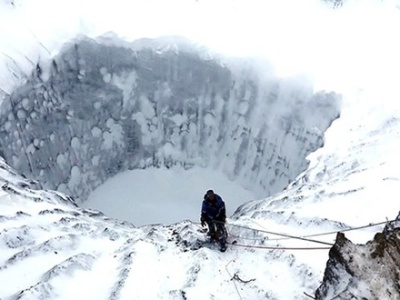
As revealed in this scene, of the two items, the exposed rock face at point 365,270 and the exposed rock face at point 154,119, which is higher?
the exposed rock face at point 365,270

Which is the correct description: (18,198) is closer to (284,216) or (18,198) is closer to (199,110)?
(284,216)

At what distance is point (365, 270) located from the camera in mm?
6031

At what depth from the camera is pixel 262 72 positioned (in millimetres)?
16047

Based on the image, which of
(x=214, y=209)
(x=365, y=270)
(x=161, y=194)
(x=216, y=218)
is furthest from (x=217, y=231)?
(x=161, y=194)

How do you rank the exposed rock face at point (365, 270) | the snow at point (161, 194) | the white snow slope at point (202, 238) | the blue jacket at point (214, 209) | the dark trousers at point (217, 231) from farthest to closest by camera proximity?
the snow at point (161, 194) < the dark trousers at point (217, 231) < the blue jacket at point (214, 209) < the white snow slope at point (202, 238) < the exposed rock face at point (365, 270)

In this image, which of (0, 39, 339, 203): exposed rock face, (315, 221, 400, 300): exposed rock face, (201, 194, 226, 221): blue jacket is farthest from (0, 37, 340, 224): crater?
Result: (315, 221, 400, 300): exposed rock face

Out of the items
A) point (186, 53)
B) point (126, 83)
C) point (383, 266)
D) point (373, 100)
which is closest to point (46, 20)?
point (126, 83)

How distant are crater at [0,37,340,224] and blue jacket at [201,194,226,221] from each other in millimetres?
6086

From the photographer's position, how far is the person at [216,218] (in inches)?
367

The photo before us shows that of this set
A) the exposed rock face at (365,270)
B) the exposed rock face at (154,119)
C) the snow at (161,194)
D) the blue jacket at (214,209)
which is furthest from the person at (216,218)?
the snow at (161,194)

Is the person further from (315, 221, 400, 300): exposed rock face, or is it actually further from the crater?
the crater

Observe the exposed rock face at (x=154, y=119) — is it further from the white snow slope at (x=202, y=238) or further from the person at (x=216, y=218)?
the person at (x=216, y=218)

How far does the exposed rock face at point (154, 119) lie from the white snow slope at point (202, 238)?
347 cm

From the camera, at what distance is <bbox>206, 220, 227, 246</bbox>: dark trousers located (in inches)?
370
